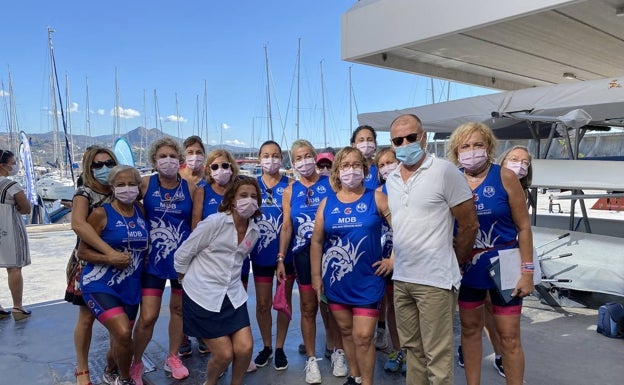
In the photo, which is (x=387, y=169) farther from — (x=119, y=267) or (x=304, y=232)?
(x=119, y=267)

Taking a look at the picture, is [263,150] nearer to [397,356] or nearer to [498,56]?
[397,356]

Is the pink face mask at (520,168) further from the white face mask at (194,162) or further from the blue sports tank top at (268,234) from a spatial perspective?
the white face mask at (194,162)

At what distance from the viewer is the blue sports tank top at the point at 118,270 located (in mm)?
Answer: 2955

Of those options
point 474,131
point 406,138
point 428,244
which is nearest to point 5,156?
point 406,138

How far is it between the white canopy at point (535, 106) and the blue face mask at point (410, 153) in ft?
10.2

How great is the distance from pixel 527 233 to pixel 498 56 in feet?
27.1

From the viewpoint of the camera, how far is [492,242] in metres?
2.71

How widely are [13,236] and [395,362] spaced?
164 inches

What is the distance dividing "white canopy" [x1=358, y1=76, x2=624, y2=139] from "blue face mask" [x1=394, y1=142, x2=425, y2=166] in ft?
10.2

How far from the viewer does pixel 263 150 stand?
12.4 feet

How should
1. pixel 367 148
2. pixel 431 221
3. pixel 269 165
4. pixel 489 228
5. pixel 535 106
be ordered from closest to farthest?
pixel 431 221 < pixel 489 228 < pixel 269 165 < pixel 367 148 < pixel 535 106

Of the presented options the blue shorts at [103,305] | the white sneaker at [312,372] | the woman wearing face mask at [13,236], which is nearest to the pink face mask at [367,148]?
the white sneaker at [312,372]

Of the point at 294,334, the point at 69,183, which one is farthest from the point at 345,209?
the point at 69,183

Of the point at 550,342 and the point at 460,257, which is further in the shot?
the point at 550,342
